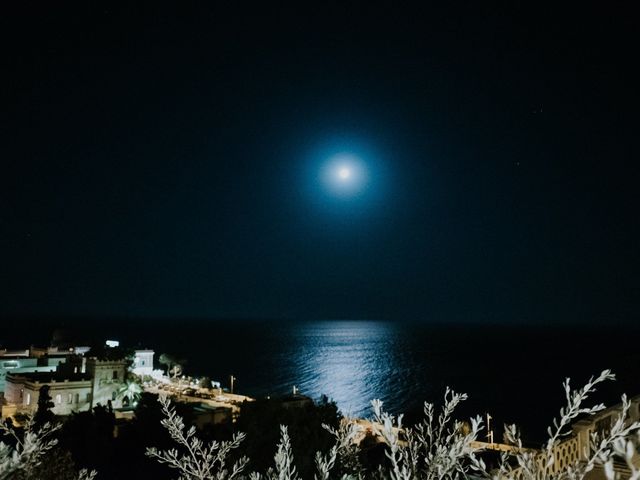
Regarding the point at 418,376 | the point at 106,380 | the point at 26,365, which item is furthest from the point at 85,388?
the point at 418,376

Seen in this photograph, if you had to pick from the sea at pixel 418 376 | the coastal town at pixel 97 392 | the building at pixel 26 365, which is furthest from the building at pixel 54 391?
the sea at pixel 418 376

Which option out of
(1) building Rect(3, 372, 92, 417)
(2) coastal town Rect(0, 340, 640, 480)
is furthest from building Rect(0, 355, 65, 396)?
(1) building Rect(3, 372, 92, 417)

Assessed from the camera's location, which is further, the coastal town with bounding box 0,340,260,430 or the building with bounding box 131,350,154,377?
the building with bounding box 131,350,154,377

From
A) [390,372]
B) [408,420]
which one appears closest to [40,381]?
[408,420]

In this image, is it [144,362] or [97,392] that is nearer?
[97,392]

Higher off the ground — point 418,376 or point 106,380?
point 106,380

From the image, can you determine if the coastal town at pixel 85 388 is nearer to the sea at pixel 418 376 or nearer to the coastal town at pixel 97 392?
the coastal town at pixel 97 392

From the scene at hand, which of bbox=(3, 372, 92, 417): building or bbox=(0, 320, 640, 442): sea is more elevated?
bbox=(3, 372, 92, 417): building

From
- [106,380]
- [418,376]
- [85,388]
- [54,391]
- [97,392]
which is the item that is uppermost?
[106,380]

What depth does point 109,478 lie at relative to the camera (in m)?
19.8

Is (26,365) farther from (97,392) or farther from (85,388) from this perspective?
(97,392)

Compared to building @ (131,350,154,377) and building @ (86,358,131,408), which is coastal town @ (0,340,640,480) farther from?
building @ (131,350,154,377)

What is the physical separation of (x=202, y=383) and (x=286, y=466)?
48.0 m

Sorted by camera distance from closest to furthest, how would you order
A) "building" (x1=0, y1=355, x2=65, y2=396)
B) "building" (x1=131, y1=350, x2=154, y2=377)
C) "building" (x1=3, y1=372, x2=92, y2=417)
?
"building" (x1=3, y1=372, x2=92, y2=417), "building" (x1=0, y1=355, x2=65, y2=396), "building" (x1=131, y1=350, x2=154, y2=377)
